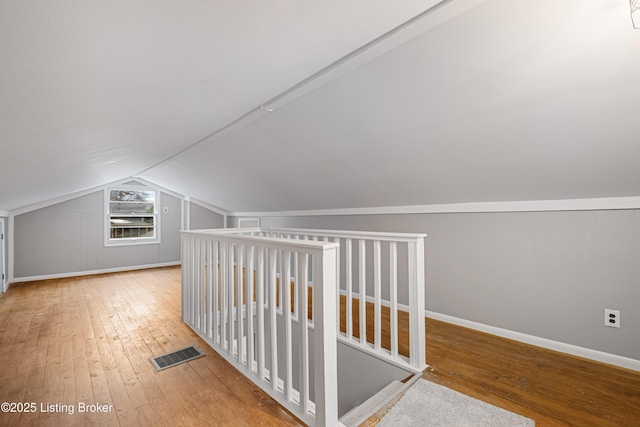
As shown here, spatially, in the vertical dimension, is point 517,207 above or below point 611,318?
above

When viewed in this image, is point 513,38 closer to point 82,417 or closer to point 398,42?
point 398,42

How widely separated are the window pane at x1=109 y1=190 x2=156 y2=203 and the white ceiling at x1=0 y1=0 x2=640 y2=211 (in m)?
3.75

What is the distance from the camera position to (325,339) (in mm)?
1479

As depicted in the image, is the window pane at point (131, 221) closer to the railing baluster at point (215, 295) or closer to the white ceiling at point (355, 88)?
the white ceiling at point (355, 88)

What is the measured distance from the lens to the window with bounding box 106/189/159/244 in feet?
19.9

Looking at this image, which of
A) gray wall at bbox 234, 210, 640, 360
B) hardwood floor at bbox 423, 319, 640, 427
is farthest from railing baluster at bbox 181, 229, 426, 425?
gray wall at bbox 234, 210, 640, 360

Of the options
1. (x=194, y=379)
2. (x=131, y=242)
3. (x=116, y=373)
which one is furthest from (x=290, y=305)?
(x=131, y=242)

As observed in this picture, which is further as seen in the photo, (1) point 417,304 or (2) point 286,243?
(1) point 417,304

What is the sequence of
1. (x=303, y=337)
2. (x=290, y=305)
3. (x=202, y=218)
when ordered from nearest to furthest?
(x=303, y=337)
(x=290, y=305)
(x=202, y=218)

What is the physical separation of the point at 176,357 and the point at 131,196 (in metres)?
5.16

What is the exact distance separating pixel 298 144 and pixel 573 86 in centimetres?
202

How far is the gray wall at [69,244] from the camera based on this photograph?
5164 millimetres

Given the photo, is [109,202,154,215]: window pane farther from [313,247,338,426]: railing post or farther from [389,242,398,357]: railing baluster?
[313,247,338,426]: railing post

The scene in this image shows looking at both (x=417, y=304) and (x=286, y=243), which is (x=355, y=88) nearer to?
(x=286, y=243)
